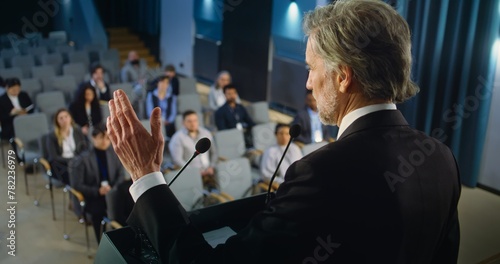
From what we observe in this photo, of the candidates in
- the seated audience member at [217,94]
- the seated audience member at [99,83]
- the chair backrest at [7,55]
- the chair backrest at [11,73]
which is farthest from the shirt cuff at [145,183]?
the chair backrest at [7,55]

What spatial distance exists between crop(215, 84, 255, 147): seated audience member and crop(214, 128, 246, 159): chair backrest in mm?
704

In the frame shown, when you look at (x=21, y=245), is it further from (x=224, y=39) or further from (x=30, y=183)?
(x=224, y=39)

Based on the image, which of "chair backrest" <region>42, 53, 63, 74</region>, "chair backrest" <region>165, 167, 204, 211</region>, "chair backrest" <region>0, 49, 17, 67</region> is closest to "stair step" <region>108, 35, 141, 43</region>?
"chair backrest" <region>0, 49, 17, 67</region>

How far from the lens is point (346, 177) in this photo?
3.26ft

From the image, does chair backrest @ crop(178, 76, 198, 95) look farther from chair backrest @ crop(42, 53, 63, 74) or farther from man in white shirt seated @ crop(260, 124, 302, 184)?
man in white shirt seated @ crop(260, 124, 302, 184)

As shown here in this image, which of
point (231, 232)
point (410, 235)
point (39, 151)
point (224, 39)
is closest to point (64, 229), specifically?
point (39, 151)

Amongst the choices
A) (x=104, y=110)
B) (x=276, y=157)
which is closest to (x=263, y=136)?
(x=276, y=157)

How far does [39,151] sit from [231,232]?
15.0ft

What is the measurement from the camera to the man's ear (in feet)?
3.50

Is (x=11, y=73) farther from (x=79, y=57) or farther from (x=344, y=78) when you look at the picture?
(x=344, y=78)

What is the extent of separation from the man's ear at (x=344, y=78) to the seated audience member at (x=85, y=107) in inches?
214

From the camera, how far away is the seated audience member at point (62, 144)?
4988 mm

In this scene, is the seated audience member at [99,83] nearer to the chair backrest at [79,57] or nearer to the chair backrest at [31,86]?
the chair backrest at [31,86]

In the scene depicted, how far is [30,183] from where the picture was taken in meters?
5.65
